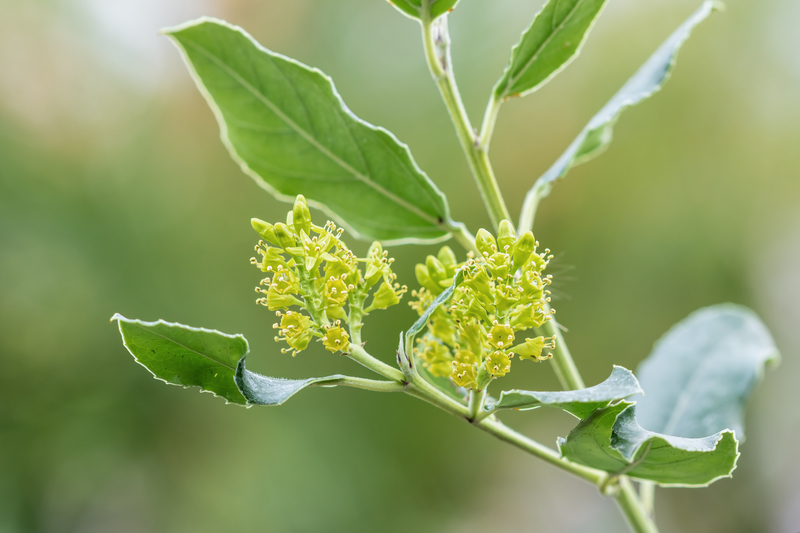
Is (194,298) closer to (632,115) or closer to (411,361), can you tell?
(632,115)

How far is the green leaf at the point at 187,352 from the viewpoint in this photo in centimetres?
38

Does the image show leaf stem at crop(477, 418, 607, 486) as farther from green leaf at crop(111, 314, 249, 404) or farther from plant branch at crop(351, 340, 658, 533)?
green leaf at crop(111, 314, 249, 404)

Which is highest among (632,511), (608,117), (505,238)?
(608,117)

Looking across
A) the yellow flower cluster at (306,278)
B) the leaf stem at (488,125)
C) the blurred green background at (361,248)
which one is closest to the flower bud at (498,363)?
the yellow flower cluster at (306,278)

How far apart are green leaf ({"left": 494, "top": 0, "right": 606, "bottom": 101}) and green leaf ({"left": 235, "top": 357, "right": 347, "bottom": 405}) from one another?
345mm

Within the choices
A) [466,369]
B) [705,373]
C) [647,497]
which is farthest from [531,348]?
[705,373]

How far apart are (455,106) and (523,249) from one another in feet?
0.66

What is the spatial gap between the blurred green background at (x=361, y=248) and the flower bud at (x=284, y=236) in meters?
1.97

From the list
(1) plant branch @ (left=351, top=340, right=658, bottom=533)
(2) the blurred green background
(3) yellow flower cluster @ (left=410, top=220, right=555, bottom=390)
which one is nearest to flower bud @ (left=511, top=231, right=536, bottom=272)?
(3) yellow flower cluster @ (left=410, top=220, right=555, bottom=390)

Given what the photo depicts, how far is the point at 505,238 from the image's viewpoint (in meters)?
0.40

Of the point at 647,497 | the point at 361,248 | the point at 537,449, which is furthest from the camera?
the point at 361,248

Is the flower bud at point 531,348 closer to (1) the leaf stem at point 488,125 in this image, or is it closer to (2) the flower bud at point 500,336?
(2) the flower bud at point 500,336

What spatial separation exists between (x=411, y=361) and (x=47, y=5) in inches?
113

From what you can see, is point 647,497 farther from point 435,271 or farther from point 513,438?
point 435,271
